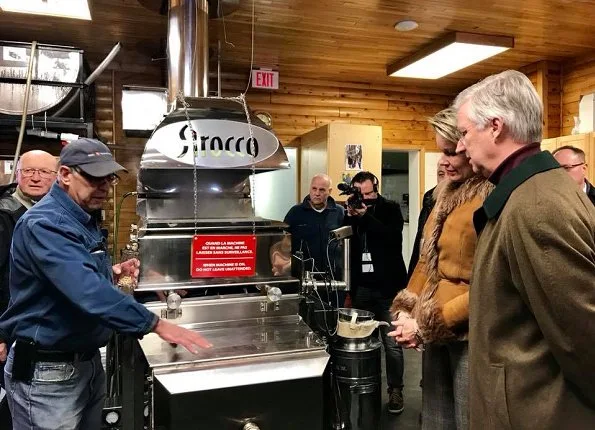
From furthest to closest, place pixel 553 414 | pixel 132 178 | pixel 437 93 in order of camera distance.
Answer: pixel 437 93 → pixel 132 178 → pixel 553 414

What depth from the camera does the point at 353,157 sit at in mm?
4516

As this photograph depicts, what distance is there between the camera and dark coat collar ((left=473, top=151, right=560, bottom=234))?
1.02 m

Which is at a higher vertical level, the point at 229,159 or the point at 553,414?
the point at 229,159

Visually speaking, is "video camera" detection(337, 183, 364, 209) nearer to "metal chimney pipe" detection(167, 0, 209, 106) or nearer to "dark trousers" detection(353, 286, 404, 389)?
"dark trousers" detection(353, 286, 404, 389)

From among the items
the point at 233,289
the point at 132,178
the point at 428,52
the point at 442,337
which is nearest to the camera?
the point at 442,337

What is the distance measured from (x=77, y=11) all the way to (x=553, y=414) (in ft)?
11.5

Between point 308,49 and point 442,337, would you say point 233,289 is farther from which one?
point 308,49

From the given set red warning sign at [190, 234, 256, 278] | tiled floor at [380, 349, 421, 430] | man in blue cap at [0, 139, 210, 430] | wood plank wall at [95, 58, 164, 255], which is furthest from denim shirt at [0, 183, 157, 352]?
wood plank wall at [95, 58, 164, 255]

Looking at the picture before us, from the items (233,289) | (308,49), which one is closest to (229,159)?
(233,289)

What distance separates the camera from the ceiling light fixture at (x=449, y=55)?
12.1 ft

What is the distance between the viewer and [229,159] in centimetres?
215

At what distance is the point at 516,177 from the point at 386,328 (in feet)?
6.96

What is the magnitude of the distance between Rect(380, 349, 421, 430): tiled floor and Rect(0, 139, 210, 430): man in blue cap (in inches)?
67.2

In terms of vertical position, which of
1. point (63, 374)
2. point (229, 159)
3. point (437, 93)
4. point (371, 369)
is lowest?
point (371, 369)
